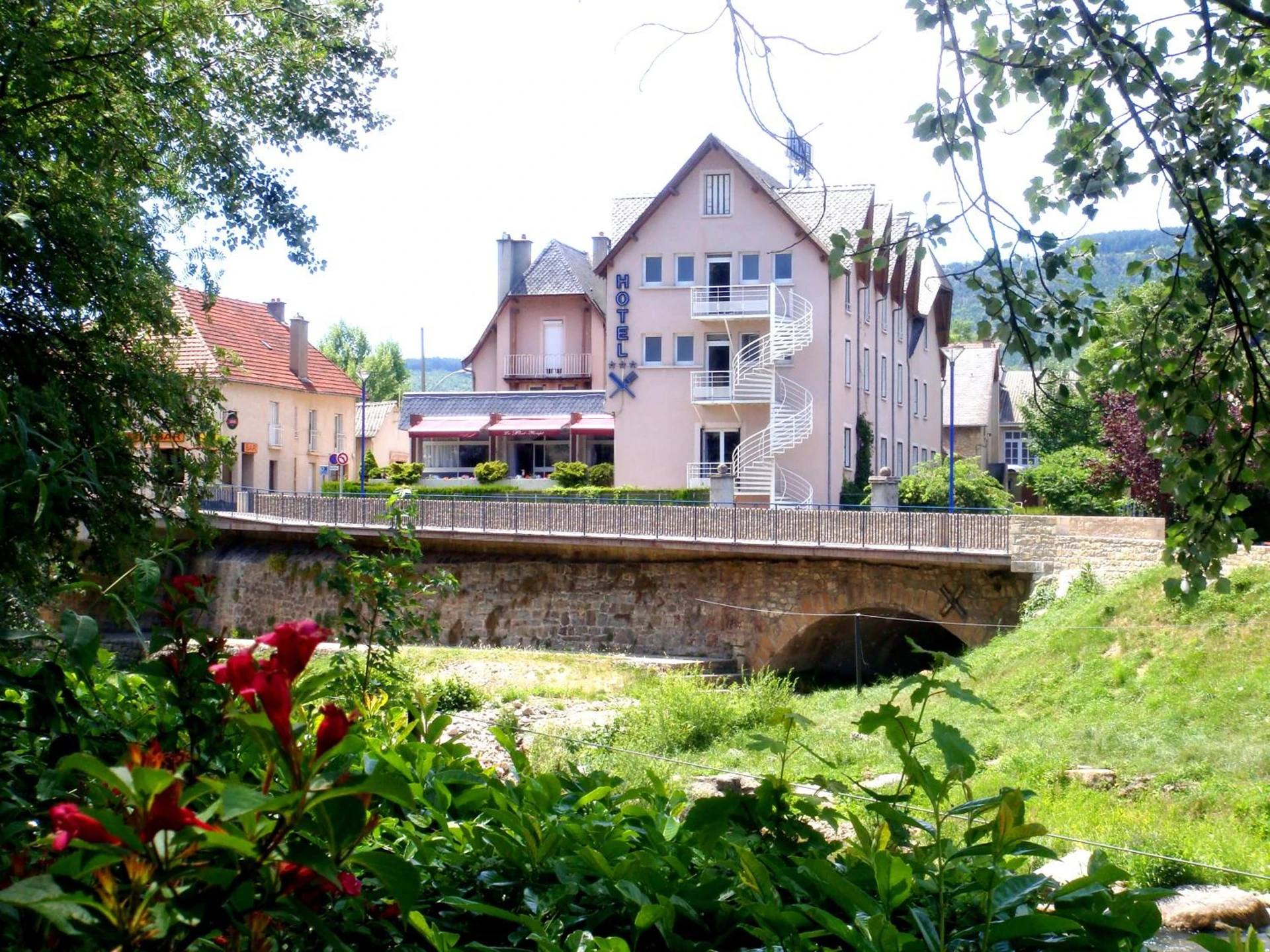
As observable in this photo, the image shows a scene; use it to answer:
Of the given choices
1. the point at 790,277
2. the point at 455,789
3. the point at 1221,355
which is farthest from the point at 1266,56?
the point at 790,277

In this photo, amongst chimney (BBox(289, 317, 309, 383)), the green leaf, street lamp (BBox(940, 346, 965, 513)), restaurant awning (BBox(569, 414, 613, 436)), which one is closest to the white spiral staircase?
street lamp (BBox(940, 346, 965, 513))

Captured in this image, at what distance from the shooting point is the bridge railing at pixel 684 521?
877 inches

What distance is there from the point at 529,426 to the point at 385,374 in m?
40.9

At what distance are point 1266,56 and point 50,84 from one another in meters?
6.77

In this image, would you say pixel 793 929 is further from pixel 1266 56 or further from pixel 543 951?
pixel 1266 56

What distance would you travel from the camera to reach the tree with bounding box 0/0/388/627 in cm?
786

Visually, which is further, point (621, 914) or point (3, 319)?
point (3, 319)

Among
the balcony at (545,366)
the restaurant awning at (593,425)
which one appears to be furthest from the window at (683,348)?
the balcony at (545,366)

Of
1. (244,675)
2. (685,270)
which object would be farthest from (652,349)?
(244,675)

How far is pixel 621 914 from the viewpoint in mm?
1759

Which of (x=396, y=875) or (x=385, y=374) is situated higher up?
(x=385, y=374)

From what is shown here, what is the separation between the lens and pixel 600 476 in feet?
123

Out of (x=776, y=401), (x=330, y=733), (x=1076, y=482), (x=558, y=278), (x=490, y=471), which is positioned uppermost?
(x=558, y=278)

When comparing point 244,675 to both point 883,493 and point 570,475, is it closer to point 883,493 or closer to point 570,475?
point 883,493
